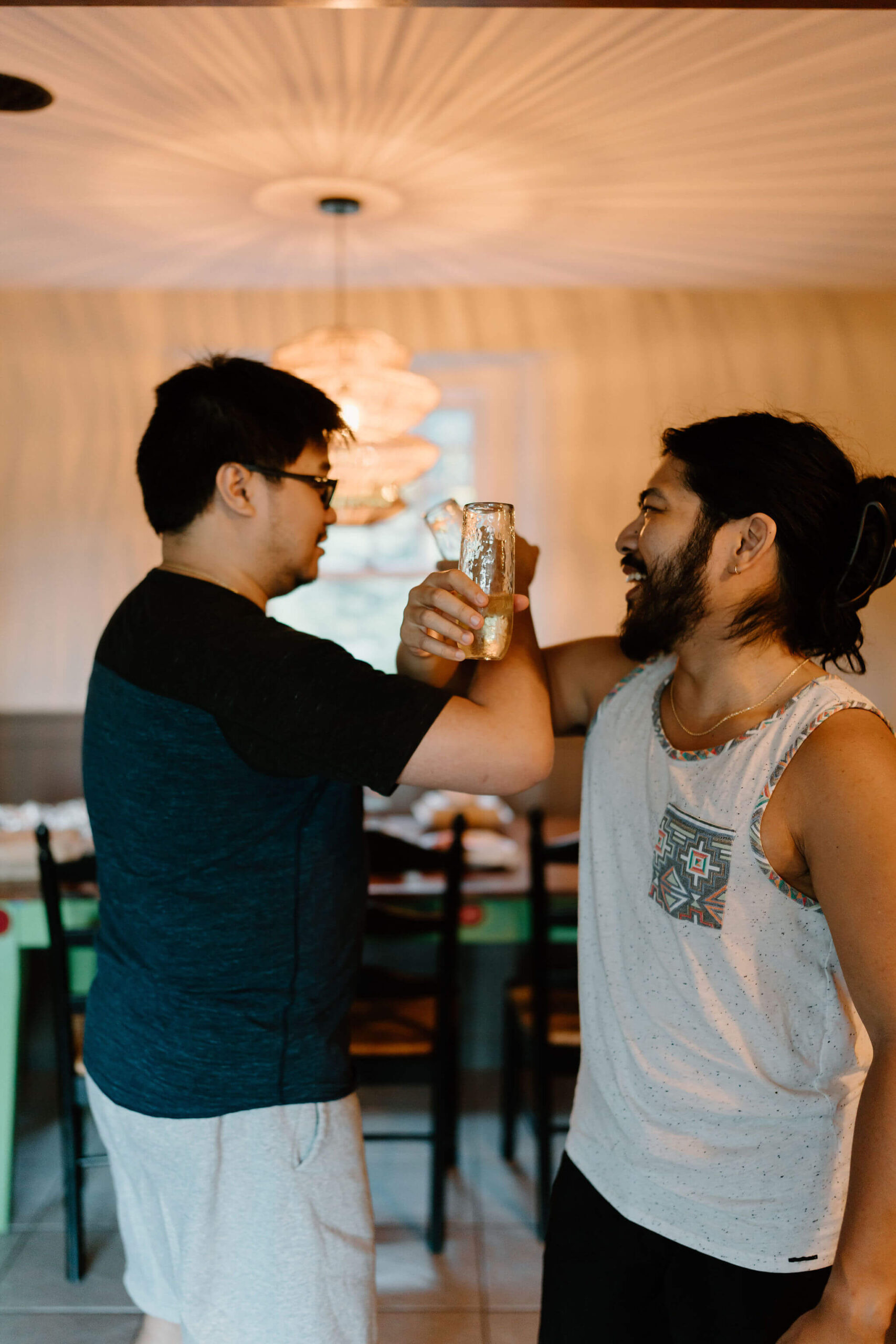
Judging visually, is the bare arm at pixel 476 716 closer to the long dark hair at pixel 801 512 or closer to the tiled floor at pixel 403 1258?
the long dark hair at pixel 801 512

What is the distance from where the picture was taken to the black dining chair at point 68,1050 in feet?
7.83

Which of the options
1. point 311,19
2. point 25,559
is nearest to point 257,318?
point 25,559

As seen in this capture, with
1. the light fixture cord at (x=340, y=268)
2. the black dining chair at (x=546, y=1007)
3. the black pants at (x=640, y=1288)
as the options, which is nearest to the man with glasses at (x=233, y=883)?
the black pants at (x=640, y=1288)

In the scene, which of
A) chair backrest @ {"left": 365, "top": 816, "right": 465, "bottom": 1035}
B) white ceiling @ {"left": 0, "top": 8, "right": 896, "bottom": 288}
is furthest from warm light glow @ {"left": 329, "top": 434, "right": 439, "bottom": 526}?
chair backrest @ {"left": 365, "top": 816, "right": 465, "bottom": 1035}

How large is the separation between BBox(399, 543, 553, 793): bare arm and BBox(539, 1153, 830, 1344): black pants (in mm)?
510

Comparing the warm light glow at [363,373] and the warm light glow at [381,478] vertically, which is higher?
the warm light glow at [363,373]

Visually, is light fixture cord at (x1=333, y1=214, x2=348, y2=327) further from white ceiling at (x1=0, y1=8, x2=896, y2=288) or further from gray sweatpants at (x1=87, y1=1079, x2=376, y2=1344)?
gray sweatpants at (x1=87, y1=1079, x2=376, y2=1344)

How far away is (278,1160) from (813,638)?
85 cm

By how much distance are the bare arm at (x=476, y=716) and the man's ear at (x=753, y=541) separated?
0.25 m

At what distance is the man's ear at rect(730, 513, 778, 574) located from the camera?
45.6 inches

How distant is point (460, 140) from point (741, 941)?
6.83ft

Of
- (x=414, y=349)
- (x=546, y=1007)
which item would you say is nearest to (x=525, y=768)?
(x=546, y=1007)

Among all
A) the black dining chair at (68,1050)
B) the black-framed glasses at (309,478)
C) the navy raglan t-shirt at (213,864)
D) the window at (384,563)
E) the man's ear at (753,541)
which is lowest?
the black dining chair at (68,1050)

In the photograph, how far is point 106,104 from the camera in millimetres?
2283
